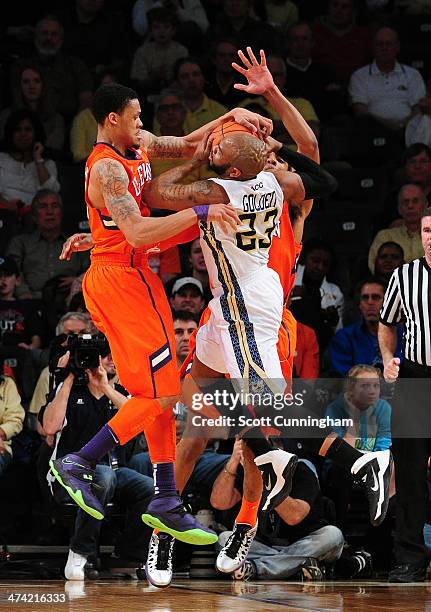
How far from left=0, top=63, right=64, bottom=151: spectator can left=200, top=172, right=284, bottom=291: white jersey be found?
17.5ft

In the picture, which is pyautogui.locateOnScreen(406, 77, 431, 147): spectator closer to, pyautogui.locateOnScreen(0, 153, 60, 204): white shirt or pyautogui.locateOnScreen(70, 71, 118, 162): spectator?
pyautogui.locateOnScreen(70, 71, 118, 162): spectator

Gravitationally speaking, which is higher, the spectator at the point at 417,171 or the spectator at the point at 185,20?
the spectator at the point at 185,20

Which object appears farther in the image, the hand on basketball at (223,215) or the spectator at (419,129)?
the spectator at (419,129)

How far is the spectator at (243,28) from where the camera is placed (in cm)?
1127

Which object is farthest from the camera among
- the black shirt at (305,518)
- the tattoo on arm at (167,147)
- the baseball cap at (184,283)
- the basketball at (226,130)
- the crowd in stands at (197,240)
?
the baseball cap at (184,283)

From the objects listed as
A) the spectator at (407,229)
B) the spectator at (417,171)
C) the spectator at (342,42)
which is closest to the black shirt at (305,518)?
the spectator at (407,229)

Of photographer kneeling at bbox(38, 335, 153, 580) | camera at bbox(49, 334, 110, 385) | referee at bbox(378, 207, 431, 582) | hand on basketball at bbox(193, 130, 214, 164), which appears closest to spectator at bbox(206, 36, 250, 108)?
photographer kneeling at bbox(38, 335, 153, 580)

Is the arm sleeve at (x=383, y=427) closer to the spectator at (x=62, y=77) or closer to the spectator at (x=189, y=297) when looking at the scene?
the spectator at (x=189, y=297)

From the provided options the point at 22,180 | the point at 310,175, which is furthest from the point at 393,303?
the point at 22,180

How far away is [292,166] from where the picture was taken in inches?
236

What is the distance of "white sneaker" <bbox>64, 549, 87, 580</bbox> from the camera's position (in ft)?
22.8

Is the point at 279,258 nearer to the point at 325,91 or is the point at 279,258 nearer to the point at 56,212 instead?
the point at 56,212

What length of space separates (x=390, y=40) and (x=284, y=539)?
567 cm

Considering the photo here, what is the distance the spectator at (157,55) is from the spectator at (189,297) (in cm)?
327
